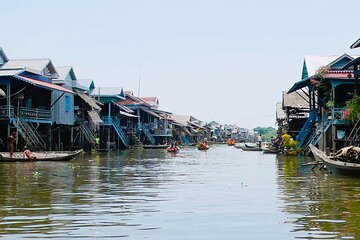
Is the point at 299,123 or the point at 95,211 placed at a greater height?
→ the point at 299,123

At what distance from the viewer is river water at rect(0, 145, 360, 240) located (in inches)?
316

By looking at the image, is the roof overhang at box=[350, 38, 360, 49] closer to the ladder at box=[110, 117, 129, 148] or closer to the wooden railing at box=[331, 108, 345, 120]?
the wooden railing at box=[331, 108, 345, 120]

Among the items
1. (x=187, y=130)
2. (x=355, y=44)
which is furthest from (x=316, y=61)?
(x=187, y=130)

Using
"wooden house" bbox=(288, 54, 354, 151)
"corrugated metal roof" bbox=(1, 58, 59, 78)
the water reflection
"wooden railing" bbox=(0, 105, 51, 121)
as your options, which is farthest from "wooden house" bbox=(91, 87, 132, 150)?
the water reflection

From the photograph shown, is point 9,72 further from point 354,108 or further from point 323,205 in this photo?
point 323,205

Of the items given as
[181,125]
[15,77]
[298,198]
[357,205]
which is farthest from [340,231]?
[181,125]

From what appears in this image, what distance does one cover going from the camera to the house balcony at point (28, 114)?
28766mm

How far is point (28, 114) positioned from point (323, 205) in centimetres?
2305

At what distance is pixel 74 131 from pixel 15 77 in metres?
13.6

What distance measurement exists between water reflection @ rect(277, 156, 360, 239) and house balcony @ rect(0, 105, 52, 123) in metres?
16.5

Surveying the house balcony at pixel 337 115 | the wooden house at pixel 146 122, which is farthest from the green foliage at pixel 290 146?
the wooden house at pixel 146 122

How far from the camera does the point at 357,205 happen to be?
36.0 ft

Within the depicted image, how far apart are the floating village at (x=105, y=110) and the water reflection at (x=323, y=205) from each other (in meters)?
2.03

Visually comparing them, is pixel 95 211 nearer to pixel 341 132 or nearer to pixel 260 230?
pixel 260 230
